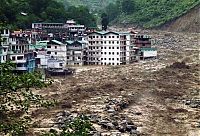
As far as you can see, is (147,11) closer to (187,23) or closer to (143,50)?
(187,23)

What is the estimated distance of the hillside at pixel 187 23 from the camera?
304 feet

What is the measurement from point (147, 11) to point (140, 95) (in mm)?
78474

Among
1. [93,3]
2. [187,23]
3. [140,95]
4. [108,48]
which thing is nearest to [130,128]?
[140,95]

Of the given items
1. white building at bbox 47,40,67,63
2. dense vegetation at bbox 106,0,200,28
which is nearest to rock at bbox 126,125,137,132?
white building at bbox 47,40,67,63

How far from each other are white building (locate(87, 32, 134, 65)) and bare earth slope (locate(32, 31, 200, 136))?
2.25m

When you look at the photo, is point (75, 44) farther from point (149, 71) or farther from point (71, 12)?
point (71, 12)

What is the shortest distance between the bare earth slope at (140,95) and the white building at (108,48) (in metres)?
2.25

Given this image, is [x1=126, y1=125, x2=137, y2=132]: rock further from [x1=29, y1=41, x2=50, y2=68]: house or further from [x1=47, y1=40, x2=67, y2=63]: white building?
[x1=47, y1=40, x2=67, y2=63]: white building

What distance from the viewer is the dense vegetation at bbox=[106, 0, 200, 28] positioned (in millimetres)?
100750

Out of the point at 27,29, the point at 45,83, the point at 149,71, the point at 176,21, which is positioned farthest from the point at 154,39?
the point at 45,83

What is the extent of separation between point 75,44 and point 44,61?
6894 millimetres

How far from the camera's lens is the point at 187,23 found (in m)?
94.8

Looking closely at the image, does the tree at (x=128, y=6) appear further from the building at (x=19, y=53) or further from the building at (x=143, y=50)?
the building at (x=19, y=53)

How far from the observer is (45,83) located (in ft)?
29.3
